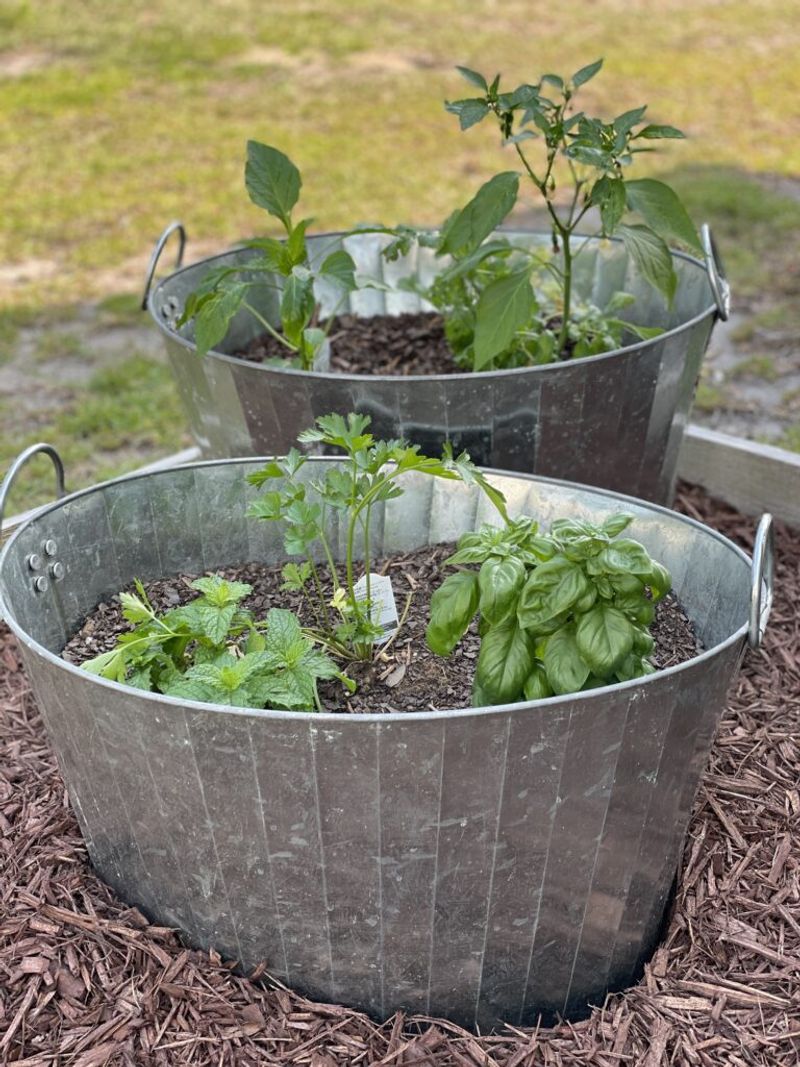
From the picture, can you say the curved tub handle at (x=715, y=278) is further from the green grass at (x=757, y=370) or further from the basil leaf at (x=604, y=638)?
the green grass at (x=757, y=370)

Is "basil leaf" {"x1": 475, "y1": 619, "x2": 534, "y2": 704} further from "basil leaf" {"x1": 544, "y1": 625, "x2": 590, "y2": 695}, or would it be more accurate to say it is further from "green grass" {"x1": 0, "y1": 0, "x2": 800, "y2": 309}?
"green grass" {"x1": 0, "y1": 0, "x2": 800, "y2": 309}

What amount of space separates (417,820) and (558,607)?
0.32 m

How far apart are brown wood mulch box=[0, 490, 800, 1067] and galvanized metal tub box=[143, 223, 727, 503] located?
0.73 m

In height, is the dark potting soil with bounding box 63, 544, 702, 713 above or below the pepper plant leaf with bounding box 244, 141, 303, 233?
below

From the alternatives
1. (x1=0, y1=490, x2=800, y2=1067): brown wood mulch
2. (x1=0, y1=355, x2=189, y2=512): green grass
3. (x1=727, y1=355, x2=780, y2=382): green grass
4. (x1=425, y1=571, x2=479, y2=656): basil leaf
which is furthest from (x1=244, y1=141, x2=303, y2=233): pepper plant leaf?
(x1=727, y1=355, x2=780, y2=382): green grass

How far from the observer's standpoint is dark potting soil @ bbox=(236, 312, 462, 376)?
8.87ft

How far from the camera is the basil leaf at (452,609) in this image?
162 centimetres

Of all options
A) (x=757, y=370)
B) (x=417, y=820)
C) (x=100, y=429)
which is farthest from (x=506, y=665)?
(x=757, y=370)

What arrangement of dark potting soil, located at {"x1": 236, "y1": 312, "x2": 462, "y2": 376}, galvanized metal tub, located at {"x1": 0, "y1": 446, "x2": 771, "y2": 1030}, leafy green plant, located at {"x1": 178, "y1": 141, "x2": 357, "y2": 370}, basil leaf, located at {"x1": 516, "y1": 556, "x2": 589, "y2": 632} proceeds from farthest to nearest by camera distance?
dark potting soil, located at {"x1": 236, "y1": 312, "x2": 462, "y2": 376}
leafy green plant, located at {"x1": 178, "y1": 141, "x2": 357, "y2": 370}
basil leaf, located at {"x1": 516, "y1": 556, "x2": 589, "y2": 632}
galvanized metal tub, located at {"x1": 0, "y1": 446, "x2": 771, "y2": 1030}

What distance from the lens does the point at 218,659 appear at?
66.1 inches

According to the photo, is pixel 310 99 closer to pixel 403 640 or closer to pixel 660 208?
pixel 660 208

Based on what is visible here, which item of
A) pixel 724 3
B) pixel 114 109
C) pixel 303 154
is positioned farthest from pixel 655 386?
pixel 724 3

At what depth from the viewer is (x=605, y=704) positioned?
140cm

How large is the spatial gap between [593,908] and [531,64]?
25.2 ft
